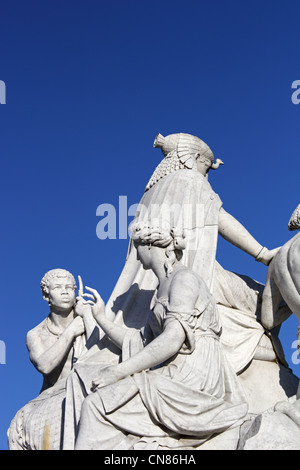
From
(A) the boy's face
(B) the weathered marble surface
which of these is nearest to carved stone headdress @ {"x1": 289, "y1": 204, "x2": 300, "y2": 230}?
(B) the weathered marble surface

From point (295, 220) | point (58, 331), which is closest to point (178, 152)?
point (295, 220)

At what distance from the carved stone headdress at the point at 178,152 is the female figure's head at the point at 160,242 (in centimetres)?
193

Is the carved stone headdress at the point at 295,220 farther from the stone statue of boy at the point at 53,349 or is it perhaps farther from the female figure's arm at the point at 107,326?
the stone statue of boy at the point at 53,349

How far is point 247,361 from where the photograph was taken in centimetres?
757

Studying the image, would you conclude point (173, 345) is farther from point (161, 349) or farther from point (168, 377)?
point (168, 377)

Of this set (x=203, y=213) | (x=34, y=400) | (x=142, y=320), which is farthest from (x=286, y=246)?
(x=34, y=400)

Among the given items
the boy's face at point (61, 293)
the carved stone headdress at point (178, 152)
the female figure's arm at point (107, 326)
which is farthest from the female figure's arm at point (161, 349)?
the carved stone headdress at point (178, 152)

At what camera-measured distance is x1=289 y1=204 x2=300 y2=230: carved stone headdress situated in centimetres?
795

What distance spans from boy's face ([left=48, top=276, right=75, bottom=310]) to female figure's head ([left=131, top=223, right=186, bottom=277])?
1447 millimetres

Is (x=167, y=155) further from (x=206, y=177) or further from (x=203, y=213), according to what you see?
(x=203, y=213)

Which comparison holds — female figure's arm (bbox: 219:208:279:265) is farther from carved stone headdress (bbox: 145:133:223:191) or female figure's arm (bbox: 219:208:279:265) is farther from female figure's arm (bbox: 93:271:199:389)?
female figure's arm (bbox: 93:271:199:389)
